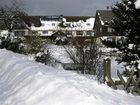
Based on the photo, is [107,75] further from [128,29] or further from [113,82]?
[128,29]

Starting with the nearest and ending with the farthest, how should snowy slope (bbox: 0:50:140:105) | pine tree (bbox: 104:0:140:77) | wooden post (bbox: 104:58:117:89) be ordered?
snowy slope (bbox: 0:50:140:105) < wooden post (bbox: 104:58:117:89) < pine tree (bbox: 104:0:140:77)

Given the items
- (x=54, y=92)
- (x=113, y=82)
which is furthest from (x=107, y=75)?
(x=54, y=92)

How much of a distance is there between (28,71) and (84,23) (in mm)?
93653

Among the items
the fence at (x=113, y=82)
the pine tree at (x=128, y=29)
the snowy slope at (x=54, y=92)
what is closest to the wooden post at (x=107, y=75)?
the fence at (x=113, y=82)

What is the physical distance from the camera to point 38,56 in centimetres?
4138

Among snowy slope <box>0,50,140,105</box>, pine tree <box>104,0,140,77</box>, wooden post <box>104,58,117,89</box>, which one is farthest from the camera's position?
pine tree <box>104,0,140,77</box>

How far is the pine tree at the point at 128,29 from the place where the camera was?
2131 cm

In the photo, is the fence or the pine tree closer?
the fence

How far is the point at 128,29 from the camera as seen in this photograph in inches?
865

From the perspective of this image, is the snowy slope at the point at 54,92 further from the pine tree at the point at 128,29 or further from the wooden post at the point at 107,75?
the pine tree at the point at 128,29

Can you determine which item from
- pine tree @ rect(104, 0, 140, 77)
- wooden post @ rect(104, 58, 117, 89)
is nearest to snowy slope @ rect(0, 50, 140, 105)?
wooden post @ rect(104, 58, 117, 89)

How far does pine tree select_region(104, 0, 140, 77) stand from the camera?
21.3 m

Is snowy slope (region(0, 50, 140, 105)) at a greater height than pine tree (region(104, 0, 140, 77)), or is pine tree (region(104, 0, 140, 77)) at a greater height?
pine tree (region(104, 0, 140, 77))

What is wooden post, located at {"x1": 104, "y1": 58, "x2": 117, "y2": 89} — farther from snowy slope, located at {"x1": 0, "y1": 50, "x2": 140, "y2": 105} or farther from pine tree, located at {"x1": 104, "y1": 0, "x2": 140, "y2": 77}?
pine tree, located at {"x1": 104, "y1": 0, "x2": 140, "y2": 77}
